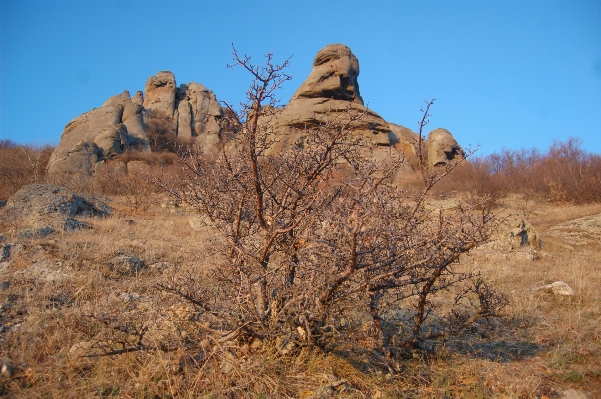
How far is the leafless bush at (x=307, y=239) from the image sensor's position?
9.82ft

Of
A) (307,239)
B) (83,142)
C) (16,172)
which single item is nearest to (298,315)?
(307,239)

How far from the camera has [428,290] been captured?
3621mm

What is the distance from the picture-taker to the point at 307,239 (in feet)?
10.1

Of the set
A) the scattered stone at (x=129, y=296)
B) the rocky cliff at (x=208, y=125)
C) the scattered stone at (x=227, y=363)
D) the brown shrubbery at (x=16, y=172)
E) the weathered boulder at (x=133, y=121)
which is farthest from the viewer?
the weathered boulder at (x=133, y=121)

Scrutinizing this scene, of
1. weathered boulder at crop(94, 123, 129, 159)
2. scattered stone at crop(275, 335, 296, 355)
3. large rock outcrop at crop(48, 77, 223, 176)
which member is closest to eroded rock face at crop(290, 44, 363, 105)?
large rock outcrop at crop(48, 77, 223, 176)

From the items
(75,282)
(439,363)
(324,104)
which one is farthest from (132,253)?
(324,104)

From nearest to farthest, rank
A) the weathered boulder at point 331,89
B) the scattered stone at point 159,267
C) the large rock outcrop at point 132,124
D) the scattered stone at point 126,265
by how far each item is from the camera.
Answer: the scattered stone at point 126,265, the scattered stone at point 159,267, the large rock outcrop at point 132,124, the weathered boulder at point 331,89

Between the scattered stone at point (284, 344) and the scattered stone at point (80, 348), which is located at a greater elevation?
the scattered stone at point (284, 344)

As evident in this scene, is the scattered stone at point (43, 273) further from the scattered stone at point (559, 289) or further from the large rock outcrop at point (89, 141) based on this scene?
the large rock outcrop at point (89, 141)

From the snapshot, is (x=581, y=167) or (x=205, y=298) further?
(x=581, y=167)

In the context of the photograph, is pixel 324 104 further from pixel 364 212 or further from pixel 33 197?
pixel 364 212

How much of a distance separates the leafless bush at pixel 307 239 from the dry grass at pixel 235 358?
21 centimetres

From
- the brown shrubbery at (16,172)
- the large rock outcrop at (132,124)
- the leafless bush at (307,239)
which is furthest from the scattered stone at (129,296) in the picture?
the brown shrubbery at (16,172)

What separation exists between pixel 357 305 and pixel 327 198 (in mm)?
856
